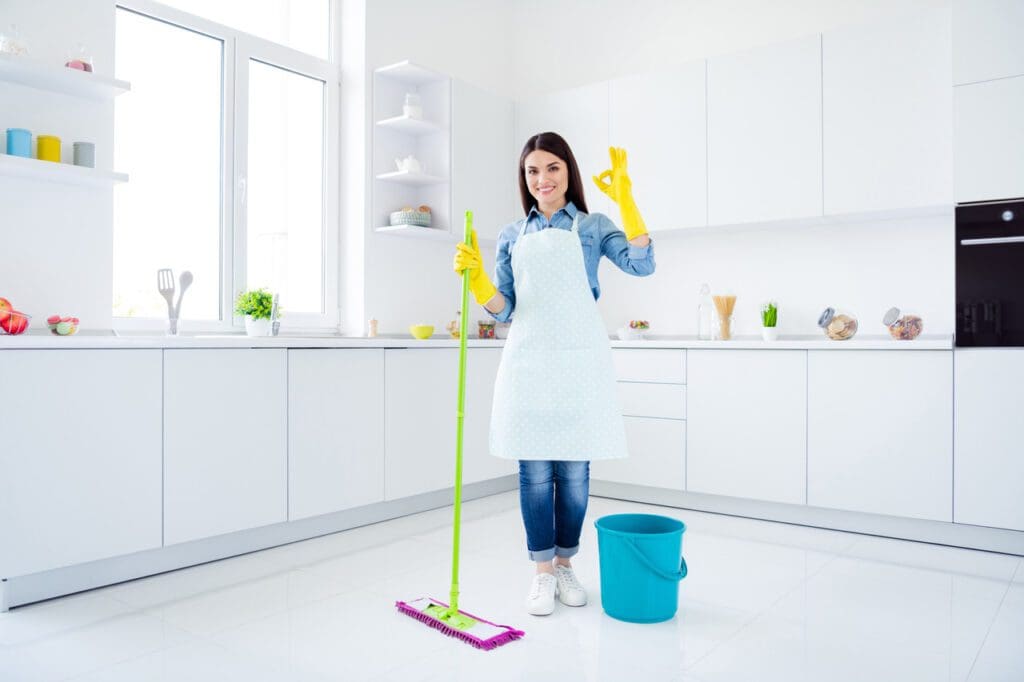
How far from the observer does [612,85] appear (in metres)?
4.00

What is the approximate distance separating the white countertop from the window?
12.5 inches

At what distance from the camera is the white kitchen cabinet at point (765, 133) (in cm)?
340

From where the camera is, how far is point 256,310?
323 centimetres

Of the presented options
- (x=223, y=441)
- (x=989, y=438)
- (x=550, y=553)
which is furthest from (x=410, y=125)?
(x=989, y=438)

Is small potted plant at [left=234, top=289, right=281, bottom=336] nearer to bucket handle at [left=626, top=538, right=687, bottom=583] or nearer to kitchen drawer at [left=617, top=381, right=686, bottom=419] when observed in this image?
kitchen drawer at [left=617, top=381, right=686, bottom=419]

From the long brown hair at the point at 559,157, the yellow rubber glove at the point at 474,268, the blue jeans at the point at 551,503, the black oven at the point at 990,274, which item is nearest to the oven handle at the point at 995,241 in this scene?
the black oven at the point at 990,274

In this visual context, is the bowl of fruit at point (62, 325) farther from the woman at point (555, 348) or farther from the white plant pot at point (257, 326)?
the woman at point (555, 348)

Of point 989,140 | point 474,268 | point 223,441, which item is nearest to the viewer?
point 474,268

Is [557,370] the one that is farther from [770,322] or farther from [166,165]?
[166,165]

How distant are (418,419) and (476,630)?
4.80 feet

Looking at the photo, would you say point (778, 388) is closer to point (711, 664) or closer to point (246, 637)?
point (711, 664)

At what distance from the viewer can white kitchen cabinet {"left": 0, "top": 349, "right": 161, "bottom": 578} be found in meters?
2.09

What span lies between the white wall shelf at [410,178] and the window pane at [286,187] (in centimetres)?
35

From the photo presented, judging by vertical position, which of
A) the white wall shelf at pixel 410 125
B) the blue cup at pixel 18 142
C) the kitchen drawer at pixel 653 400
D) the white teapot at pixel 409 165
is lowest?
the kitchen drawer at pixel 653 400
